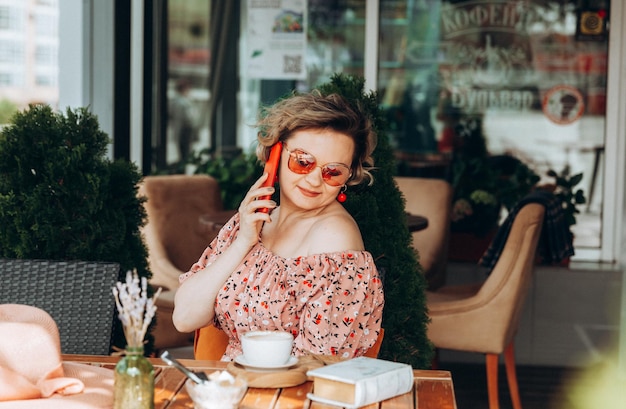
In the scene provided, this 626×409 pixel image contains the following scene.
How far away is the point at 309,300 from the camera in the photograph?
220 cm

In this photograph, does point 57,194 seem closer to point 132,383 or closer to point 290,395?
point 290,395

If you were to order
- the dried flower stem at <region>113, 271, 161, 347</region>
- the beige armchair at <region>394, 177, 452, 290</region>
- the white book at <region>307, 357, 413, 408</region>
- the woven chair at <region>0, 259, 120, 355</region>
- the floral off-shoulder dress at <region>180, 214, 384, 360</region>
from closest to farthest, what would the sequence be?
the dried flower stem at <region>113, 271, 161, 347</region>
the white book at <region>307, 357, 413, 408</region>
the floral off-shoulder dress at <region>180, 214, 384, 360</region>
the woven chair at <region>0, 259, 120, 355</region>
the beige armchair at <region>394, 177, 452, 290</region>

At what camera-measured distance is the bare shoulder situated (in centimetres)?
227

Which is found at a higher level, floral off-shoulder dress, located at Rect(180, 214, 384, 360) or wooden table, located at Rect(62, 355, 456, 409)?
floral off-shoulder dress, located at Rect(180, 214, 384, 360)

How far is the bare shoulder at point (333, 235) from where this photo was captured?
227 centimetres

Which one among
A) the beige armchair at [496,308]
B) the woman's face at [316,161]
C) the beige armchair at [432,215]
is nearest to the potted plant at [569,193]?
the beige armchair at [432,215]

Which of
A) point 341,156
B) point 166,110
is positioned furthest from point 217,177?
point 341,156

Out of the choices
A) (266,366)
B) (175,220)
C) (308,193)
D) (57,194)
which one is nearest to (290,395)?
(266,366)

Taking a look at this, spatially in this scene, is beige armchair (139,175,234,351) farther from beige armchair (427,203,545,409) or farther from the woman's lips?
the woman's lips

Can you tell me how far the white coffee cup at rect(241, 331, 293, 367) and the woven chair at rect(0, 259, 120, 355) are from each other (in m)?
0.87

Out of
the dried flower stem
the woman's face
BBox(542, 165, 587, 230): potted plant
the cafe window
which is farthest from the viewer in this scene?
the cafe window

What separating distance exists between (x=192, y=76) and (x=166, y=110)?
0.32 meters

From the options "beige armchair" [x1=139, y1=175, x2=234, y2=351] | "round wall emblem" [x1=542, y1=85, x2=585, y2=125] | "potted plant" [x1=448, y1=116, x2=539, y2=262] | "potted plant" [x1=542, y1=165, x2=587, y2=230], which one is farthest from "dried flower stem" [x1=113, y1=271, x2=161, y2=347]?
"round wall emblem" [x1=542, y1=85, x2=585, y2=125]

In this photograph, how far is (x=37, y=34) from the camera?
11.1m
